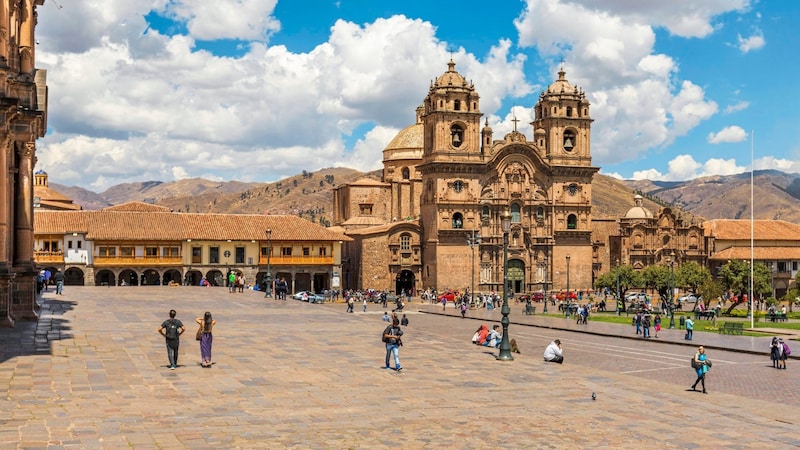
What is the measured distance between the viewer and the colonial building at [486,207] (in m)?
73.1

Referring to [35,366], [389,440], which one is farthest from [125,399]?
[389,440]

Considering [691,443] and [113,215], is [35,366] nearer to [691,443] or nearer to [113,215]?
[691,443]

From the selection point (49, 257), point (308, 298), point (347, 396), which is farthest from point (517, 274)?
point (347, 396)

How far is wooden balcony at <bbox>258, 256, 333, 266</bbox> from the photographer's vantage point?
69.4 metres

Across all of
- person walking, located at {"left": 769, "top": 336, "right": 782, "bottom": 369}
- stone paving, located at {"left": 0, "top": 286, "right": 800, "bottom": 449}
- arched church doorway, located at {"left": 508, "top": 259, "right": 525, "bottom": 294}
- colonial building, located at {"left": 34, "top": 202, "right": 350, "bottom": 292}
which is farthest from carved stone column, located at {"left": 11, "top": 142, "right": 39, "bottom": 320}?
arched church doorway, located at {"left": 508, "top": 259, "right": 525, "bottom": 294}

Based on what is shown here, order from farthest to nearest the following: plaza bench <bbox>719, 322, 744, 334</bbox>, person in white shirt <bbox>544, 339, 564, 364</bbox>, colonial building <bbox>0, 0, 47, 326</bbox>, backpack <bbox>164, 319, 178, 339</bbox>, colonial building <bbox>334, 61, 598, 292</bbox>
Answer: colonial building <bbox>334, 61, 598, 292</bbox>, plaza bench <bbox>719, 322, 744, 334</bbox>, person in white shirt <bbox>544, 339, 564, 364</bbox>, colonial building <bbox>0, 0, 47, 326</bbox>, backpack <bbox>164, 319, 178, 339</bbox>

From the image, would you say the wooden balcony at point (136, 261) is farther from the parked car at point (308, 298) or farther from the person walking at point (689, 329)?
the person walking at point (689, 329)

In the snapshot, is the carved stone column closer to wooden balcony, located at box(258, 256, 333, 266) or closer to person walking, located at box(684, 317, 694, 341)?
person walking, located at box(684, 317, 694, 341)

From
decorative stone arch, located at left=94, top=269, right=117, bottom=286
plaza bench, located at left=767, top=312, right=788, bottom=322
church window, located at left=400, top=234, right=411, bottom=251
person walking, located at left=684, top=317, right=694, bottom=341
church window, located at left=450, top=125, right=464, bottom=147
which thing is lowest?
plaza bench, located at left=767, top=312, right=788, bottom=322

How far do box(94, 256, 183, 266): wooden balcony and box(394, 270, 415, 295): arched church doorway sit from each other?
60.1 ft

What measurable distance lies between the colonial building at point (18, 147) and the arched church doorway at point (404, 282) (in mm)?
46824

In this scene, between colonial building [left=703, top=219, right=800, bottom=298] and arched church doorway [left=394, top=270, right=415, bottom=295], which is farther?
colonial building [left=703, top=219, right=800, bottom=298]

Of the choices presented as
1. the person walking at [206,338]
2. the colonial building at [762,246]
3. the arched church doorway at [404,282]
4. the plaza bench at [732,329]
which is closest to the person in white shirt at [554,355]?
the person walking at [206,338]

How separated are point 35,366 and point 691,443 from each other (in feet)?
40.2
